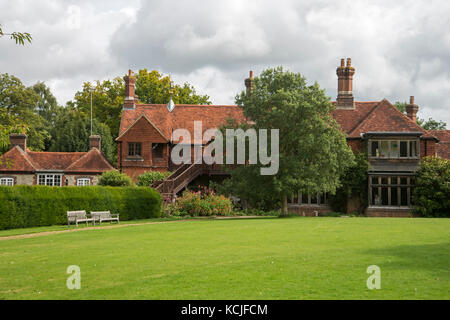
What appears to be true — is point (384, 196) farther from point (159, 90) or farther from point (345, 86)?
point (159, 90)

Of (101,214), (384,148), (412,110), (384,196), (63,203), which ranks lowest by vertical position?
(101,214)

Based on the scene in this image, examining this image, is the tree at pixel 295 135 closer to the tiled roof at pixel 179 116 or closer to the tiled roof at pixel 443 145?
the tiled roof at pixel 179 116

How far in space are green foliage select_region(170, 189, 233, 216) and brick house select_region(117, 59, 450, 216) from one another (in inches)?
89.3

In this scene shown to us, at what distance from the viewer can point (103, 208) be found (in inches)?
1129

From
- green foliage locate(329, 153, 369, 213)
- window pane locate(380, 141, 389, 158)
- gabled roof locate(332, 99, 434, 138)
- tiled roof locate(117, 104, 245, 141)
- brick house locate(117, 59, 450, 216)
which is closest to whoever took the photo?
brick house locate(117, 59, 450, 216)

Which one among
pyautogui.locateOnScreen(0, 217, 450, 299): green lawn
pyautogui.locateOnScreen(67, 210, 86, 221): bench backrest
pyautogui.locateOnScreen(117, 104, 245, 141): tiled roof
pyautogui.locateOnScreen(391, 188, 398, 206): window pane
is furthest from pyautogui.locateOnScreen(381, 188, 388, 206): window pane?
pyautogui.locateOnScreen(67, 210, 86, 221): bench backrest

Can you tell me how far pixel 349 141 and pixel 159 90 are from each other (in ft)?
86.3

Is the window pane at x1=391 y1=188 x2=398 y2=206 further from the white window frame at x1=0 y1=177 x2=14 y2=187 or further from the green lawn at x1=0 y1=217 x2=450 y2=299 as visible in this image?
the white window frame at x1=0 y1=177 x2=14 y2=187

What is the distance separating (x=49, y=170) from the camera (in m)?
40.7

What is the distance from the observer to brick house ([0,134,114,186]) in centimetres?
4047

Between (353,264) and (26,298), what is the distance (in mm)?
6320

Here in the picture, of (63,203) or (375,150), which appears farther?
(375,150)

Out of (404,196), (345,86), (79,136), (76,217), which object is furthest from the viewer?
(79,136)

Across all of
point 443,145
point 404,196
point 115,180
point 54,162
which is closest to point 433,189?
point 404,196
